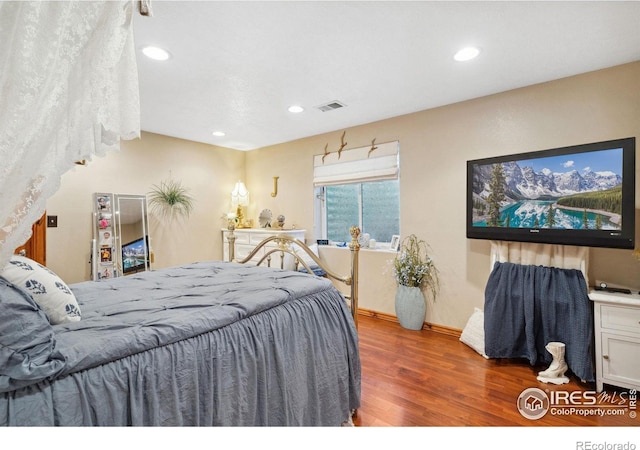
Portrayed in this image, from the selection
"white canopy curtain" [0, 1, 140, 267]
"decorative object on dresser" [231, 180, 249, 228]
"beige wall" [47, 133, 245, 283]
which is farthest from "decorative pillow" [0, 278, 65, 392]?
"decorative object on dresser" [231, 180, 249, 228]

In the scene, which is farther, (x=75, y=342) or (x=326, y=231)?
(x=326, y=231)

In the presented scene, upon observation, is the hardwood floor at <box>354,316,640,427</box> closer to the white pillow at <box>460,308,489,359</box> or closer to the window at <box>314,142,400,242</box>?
the white pillow at <box>460,308,489,359</box>

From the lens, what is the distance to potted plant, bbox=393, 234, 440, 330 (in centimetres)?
337

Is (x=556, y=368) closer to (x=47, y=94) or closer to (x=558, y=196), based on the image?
(x=558, y=196)

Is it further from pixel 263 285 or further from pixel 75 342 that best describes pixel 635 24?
pixel 75 342

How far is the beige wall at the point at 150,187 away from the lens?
3502mm

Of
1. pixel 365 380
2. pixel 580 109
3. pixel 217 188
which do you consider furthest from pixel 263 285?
pixel 217 188

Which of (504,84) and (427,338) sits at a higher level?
(504,84)

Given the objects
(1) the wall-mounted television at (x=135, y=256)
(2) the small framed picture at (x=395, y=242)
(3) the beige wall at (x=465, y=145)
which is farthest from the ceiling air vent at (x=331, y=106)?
(1) the wall-mounted television at (x=135, y=256)

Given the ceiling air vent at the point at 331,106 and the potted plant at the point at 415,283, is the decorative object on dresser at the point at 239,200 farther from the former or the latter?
the potted plant at the point at 415,283

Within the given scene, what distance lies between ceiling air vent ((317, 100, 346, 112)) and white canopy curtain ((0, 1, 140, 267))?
8.19 feet

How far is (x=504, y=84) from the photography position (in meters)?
2.75
